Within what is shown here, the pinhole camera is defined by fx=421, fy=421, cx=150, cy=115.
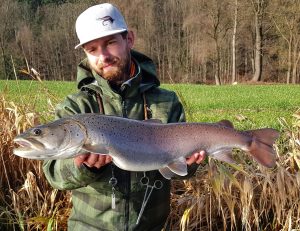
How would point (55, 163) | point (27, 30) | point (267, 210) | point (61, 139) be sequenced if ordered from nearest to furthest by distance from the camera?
1. point (61, 139)
2. point (55, 163)
3. point (267, 210)
4. point (27, 30)

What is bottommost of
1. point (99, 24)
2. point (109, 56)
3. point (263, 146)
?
point (263, 146)

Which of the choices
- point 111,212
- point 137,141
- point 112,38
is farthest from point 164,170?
point 112,38

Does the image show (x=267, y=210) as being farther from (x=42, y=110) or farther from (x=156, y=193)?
(x=42, y=110)

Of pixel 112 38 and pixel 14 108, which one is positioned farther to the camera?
pixel 14 108

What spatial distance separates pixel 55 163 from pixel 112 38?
0.83 m

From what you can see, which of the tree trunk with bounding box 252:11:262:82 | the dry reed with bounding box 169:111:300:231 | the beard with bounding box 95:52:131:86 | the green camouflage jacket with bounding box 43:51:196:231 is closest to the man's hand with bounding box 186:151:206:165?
the green camouflage jacket with bounding box 43:51:196:231

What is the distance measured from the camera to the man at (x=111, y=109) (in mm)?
2502

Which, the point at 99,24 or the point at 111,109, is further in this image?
the point at 111,109

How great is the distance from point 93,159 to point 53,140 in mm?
248

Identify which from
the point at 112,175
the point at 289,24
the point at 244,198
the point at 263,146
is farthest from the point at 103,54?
the point at 289,24

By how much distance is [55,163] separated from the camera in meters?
2.52

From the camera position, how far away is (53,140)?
2.06m

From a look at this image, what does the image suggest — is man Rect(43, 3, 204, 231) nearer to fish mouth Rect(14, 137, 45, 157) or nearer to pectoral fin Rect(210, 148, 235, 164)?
pectoral fin Rect(210, 148, 235, 164)

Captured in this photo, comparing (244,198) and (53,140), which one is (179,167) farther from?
(244,198)
